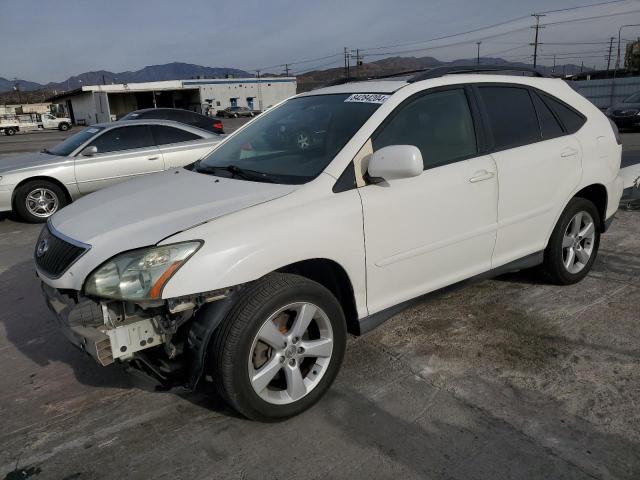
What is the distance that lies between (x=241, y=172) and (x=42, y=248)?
125 centimetres

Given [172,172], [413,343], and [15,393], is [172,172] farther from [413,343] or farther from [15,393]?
[413,343]

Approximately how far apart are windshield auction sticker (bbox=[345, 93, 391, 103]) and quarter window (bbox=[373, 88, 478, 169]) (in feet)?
0.46

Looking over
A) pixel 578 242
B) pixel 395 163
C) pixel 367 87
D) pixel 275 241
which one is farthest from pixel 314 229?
pixel 578 242

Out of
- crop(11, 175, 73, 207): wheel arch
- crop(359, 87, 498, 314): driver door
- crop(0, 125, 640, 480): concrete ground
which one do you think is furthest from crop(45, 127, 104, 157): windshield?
crop(359, 87, 498, 314): driver door

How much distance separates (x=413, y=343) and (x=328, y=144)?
1.47 metres

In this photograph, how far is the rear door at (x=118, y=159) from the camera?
8406 millimetres

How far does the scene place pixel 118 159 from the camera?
335 inches

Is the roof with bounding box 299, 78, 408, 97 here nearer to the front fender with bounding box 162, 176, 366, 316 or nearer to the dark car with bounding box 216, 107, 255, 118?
the front fender with bounding box 162, 176, 366, 316

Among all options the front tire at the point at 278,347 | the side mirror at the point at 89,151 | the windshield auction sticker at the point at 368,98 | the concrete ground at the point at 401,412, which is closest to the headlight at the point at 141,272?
the front tire at the point at 278,347

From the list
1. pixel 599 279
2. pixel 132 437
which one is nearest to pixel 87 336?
pixel 132 437

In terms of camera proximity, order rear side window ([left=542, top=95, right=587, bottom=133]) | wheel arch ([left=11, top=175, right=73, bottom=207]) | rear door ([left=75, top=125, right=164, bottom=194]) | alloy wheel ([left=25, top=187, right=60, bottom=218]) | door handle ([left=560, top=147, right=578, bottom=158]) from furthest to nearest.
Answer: rear door ([left=75, top=125, right=164, bottom=194])
alloy wheel ([left=25, top=187, right=60, bottom=218])
wheel arch ([left=11, top=175, right=73, bottom=207])
rear side window ([left=542, top=95, right=587, bottom=133])
door handle ([left=560, top=147, right=578, bottom=158])

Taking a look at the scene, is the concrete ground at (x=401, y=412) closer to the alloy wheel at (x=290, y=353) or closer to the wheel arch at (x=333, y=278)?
the alloy wheel at (x=290, y=353)

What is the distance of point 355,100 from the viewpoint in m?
3.49

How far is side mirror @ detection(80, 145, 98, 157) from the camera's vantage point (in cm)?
830
